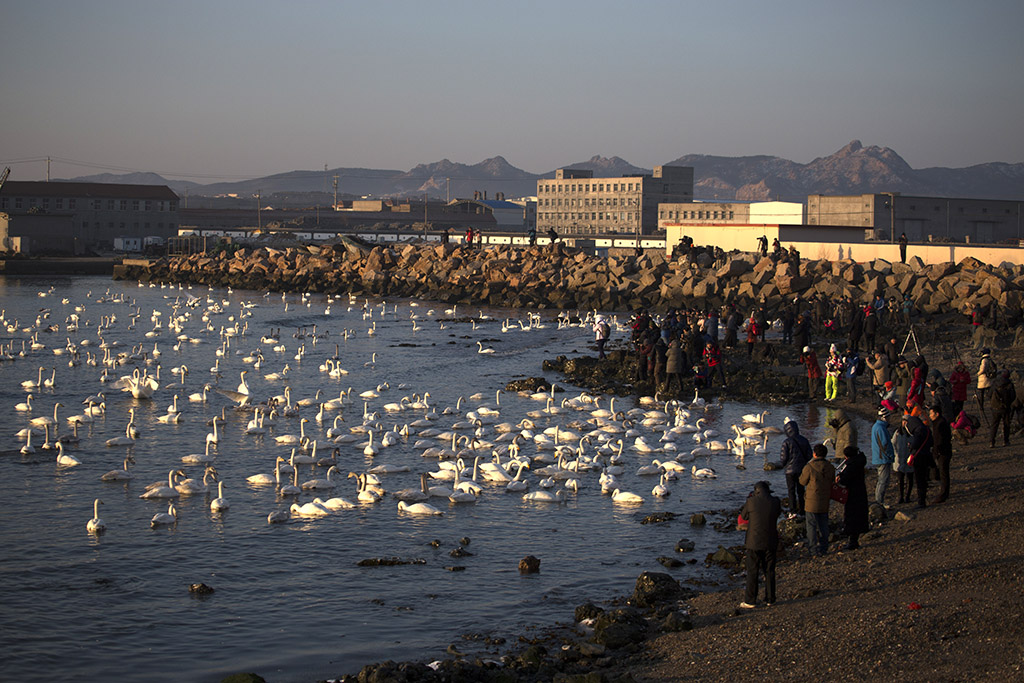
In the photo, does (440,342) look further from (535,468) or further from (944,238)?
(944,238)

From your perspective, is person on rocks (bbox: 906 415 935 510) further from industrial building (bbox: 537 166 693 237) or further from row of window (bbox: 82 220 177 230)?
industrial building (bbox: 537 166 693 237)

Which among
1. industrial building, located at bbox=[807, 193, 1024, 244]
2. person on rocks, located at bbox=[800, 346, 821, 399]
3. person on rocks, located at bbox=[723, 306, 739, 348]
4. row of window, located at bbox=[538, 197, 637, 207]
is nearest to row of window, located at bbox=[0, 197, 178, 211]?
row of window, located at bbox=[538, 197, 637, 207]

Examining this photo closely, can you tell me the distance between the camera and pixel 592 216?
123m

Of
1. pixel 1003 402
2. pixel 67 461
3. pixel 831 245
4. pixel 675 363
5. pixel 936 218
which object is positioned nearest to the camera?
pixel 1003 402

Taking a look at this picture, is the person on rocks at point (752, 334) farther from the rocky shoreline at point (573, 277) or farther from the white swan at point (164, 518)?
the white swan at point (164, 518)

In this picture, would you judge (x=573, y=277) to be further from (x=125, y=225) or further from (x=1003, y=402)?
(x=125, y=225)

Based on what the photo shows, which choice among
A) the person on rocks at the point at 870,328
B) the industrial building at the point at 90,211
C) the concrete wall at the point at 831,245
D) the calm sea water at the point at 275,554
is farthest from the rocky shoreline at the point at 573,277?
the calm sea water at the point at 275,554

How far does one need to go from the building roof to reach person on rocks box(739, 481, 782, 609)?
8742cm

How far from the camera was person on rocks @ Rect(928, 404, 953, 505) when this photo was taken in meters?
13.8

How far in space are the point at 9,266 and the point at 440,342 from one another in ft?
167

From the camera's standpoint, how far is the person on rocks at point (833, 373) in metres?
23.0

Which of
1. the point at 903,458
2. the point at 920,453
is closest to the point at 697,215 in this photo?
the point at 903,458

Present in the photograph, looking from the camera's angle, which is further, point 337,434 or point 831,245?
point 831,245

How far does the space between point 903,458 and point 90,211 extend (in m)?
87.9
